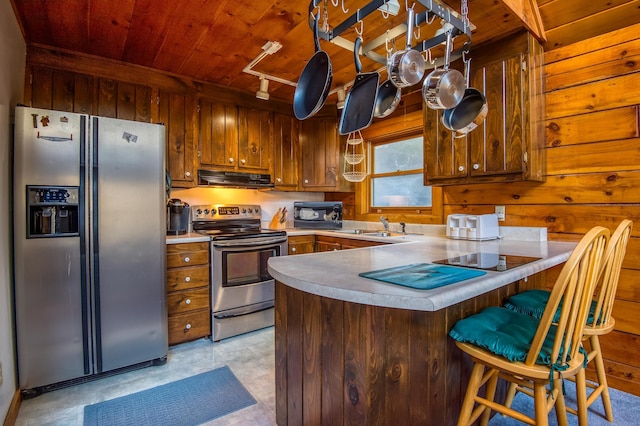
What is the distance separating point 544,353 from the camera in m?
1.12

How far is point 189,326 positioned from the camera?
8.94 ft

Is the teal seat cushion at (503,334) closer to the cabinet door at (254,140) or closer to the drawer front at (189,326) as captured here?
the drawer front at (189,326)

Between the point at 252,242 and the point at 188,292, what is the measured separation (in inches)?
26.5

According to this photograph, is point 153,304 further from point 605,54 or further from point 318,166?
point 605,54

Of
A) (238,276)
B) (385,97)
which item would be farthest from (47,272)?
(385,97)

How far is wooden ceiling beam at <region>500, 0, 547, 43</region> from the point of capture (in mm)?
1901

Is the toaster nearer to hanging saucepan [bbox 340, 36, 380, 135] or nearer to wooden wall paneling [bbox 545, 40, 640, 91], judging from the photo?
wooden wall paneling [bbox 545, 40, 640, 91]

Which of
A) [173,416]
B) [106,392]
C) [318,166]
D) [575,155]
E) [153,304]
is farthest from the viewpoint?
[318,166]

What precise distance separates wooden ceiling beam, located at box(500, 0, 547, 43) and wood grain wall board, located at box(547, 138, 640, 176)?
788 mm

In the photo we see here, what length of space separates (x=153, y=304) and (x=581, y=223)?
302cm

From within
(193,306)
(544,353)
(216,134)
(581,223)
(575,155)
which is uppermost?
(216,134)

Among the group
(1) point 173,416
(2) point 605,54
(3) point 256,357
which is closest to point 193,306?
(3) point 256,357

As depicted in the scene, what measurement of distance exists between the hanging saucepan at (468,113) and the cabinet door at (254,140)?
2098mm

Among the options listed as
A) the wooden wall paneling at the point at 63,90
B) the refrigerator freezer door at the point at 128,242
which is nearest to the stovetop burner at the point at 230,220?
the refrigerator freezer door at the point at 128,242
